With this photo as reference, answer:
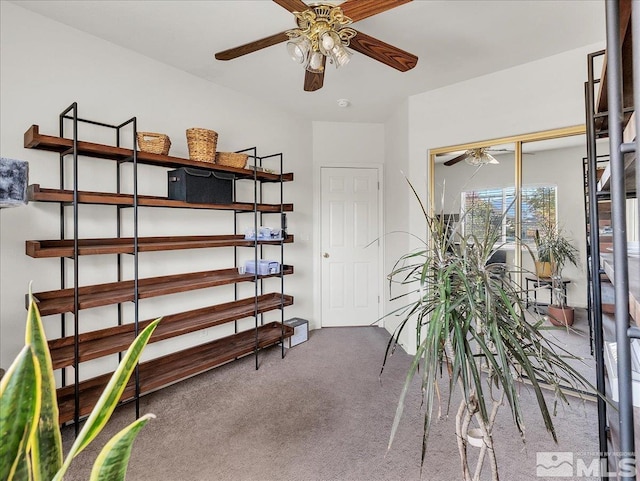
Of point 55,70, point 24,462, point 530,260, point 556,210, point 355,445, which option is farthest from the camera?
point 530,260

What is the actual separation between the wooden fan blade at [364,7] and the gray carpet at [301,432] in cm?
227

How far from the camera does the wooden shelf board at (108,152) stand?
1.92 m

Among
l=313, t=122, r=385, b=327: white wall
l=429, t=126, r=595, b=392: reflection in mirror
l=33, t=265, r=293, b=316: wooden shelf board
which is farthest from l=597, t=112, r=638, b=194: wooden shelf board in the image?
l=313, t=122, r=385, b=327: white wall

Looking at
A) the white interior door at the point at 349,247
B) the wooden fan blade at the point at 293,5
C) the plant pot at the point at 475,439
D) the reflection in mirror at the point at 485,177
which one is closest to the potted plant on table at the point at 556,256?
the reflection in mirror at the point at 485,177

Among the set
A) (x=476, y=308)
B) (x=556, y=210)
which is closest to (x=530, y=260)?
(x=556, y=210)

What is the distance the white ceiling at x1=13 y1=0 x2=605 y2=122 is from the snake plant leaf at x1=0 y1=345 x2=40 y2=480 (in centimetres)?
218

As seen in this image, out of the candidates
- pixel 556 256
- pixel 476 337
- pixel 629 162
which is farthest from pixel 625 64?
pixel 556 256

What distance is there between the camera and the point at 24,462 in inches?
25.6

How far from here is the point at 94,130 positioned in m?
2.39

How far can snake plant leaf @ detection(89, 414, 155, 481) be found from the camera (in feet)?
2.07

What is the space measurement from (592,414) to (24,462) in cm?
309

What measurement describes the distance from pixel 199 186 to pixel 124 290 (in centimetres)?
93

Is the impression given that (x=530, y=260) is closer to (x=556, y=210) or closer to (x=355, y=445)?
(x=556, y=210)

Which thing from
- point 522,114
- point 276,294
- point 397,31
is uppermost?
point 397,31
